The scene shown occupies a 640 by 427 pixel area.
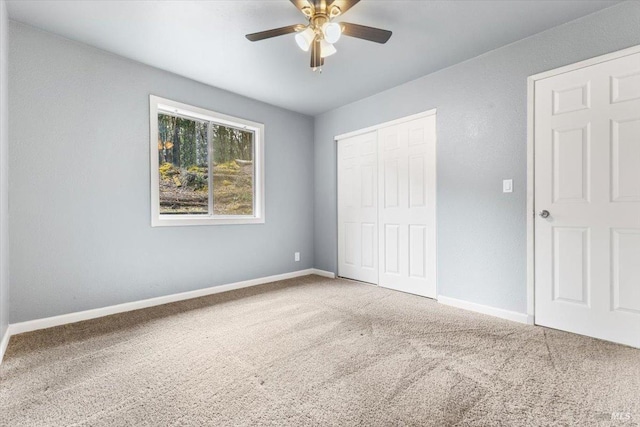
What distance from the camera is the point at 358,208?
4168mm

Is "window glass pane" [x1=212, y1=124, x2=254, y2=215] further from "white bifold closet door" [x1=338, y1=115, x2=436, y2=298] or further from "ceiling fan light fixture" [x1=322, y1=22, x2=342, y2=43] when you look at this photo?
"ceiling fan light fixture" [x1=322, y1=22, x2=342, y2=43]

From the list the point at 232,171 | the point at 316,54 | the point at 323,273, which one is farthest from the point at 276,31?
the point at 323,273

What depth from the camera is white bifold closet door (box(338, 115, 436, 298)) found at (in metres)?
3.39

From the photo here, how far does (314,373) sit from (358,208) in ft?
8.72

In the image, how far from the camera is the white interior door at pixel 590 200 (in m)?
2.14

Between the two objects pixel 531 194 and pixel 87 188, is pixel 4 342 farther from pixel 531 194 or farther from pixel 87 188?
pixel 531 194

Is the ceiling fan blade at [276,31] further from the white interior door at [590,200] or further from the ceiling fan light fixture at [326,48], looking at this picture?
the white interior door at [590,200]

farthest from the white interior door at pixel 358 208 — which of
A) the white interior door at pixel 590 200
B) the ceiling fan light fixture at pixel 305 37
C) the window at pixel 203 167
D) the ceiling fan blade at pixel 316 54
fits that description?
the ceiling fan light fixture at pixel 305 37

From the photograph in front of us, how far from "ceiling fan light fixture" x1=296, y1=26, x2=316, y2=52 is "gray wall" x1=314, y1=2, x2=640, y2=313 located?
1.72 metres

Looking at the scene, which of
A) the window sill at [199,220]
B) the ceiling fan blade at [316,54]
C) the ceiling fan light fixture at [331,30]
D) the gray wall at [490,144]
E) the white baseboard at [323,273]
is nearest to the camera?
the ceiling fan light fixture at [331,30]

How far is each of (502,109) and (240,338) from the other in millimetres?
3051

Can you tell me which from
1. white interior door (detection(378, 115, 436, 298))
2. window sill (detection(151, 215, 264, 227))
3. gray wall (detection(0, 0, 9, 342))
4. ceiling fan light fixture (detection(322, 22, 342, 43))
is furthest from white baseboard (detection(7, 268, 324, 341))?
ceiling fan light fixture (detection(322, 22, 342, 43))

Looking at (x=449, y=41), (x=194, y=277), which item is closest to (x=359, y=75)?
(x=449, y=41)

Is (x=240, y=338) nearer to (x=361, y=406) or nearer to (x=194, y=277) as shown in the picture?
(x=361, y=406)
